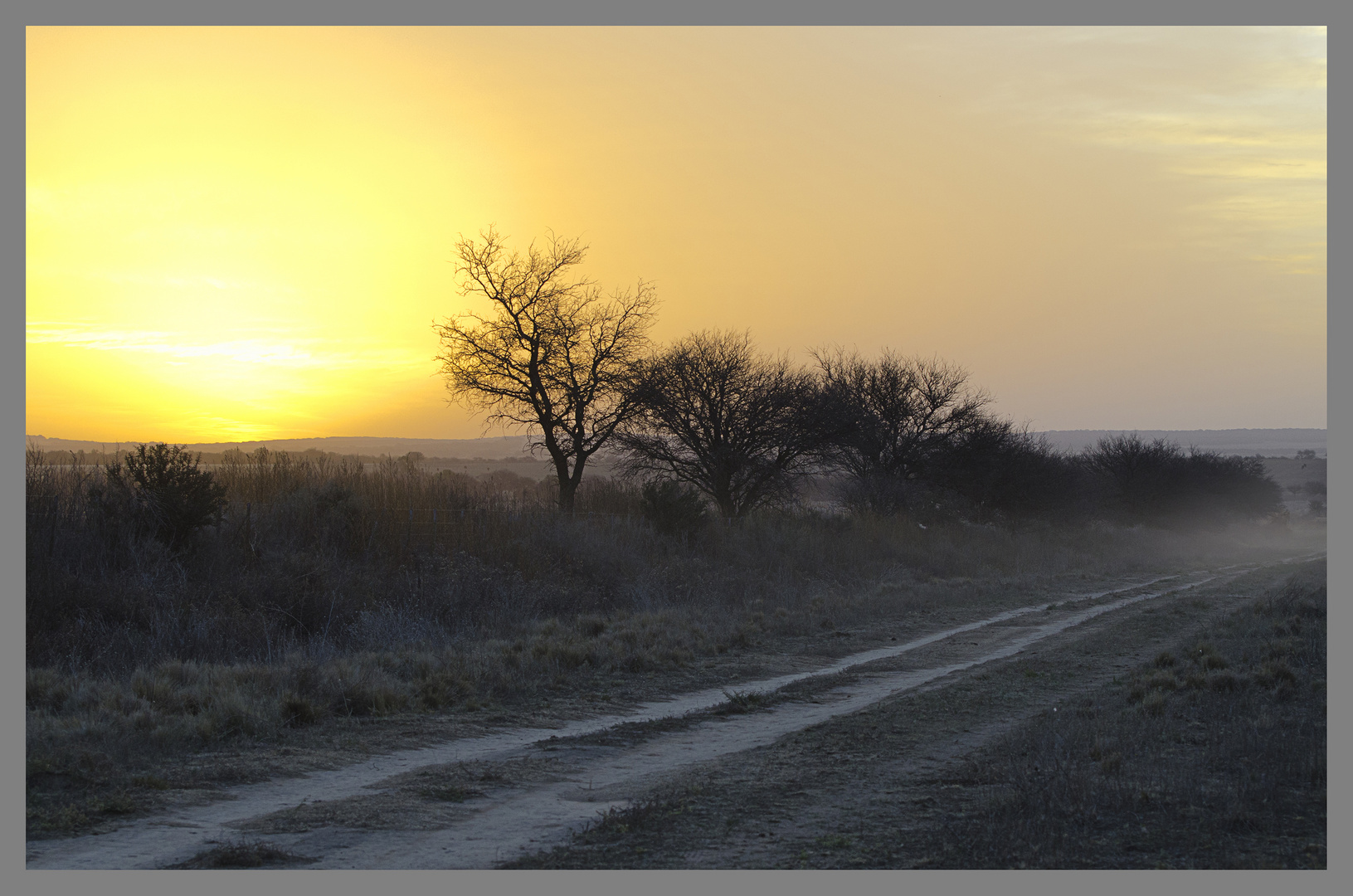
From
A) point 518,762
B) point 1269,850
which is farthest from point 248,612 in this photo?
point 1269,850

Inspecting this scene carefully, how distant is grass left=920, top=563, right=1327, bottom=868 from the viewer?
6109 mm

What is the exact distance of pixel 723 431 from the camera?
36.6m

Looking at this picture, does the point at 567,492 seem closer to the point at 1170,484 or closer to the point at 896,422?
the point at 896,422

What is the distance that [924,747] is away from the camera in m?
9.29

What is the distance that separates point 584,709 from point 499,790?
3664 mm

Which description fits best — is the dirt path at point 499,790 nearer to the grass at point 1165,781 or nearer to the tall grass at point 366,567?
the grass at point 1165,781

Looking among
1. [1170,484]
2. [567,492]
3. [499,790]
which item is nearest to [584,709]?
[499,790]

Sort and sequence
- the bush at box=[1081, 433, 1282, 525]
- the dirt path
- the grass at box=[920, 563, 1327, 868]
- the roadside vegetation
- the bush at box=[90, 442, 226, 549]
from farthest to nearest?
the bush at box=[1081, 433, 1282, 525], the bush at box=[90, 442, 226, 549], the roadside vegetation, the dirt path, the grass at box=[920, 563, 1327, 868]

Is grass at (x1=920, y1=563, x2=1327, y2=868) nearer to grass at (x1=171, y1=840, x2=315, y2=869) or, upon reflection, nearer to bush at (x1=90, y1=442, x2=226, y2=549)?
grass at (x1=171, y1=840, x2=315, y2=869)

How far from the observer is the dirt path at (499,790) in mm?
6285

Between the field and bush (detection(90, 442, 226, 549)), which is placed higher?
bush (detection(90, 442, 226, 549))

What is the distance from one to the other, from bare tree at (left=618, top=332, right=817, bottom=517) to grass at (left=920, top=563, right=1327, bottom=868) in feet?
79.7

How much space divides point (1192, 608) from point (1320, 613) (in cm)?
501

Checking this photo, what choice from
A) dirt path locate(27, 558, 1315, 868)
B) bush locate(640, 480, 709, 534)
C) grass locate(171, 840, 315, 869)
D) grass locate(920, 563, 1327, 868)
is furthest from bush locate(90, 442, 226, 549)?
bush locate(640, 480, 709, 534)
